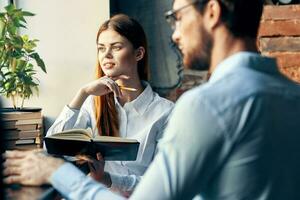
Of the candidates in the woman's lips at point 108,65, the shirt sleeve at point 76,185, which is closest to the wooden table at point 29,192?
the shirt sleeve at point 76,185

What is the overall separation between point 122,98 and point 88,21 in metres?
0.71

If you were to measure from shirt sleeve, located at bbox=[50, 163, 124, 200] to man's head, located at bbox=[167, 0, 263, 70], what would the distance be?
0.24 m

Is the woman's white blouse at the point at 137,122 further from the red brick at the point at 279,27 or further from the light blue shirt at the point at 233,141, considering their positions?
the light blue shirt at the point at 233,141

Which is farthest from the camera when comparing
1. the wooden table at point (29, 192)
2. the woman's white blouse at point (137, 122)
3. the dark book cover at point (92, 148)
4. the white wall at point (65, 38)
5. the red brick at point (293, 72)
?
the white wall at point (65, 38)

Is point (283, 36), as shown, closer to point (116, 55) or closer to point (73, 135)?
point (116, 55)

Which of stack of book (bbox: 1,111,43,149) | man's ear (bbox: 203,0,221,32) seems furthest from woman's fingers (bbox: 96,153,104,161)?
stack of book (bbox: 1,111,43,149)

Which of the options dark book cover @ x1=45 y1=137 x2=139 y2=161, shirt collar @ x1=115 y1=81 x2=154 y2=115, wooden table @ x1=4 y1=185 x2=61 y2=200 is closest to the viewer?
wooden table @ x1=4 y1=185 x2=61 y2=200

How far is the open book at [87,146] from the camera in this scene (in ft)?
4.30

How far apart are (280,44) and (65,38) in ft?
2.99

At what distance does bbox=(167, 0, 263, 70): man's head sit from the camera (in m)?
0.87

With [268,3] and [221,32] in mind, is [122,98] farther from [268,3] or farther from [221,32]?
[221,32]

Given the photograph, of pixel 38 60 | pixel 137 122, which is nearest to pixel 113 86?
pixel 137 122

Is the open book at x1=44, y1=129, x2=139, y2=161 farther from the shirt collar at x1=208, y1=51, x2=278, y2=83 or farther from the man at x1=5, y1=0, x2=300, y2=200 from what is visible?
the shirt collar at x1=208, y1=51, x2=278, y2=83

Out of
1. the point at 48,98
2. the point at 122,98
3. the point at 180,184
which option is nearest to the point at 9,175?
the point at 180,184
